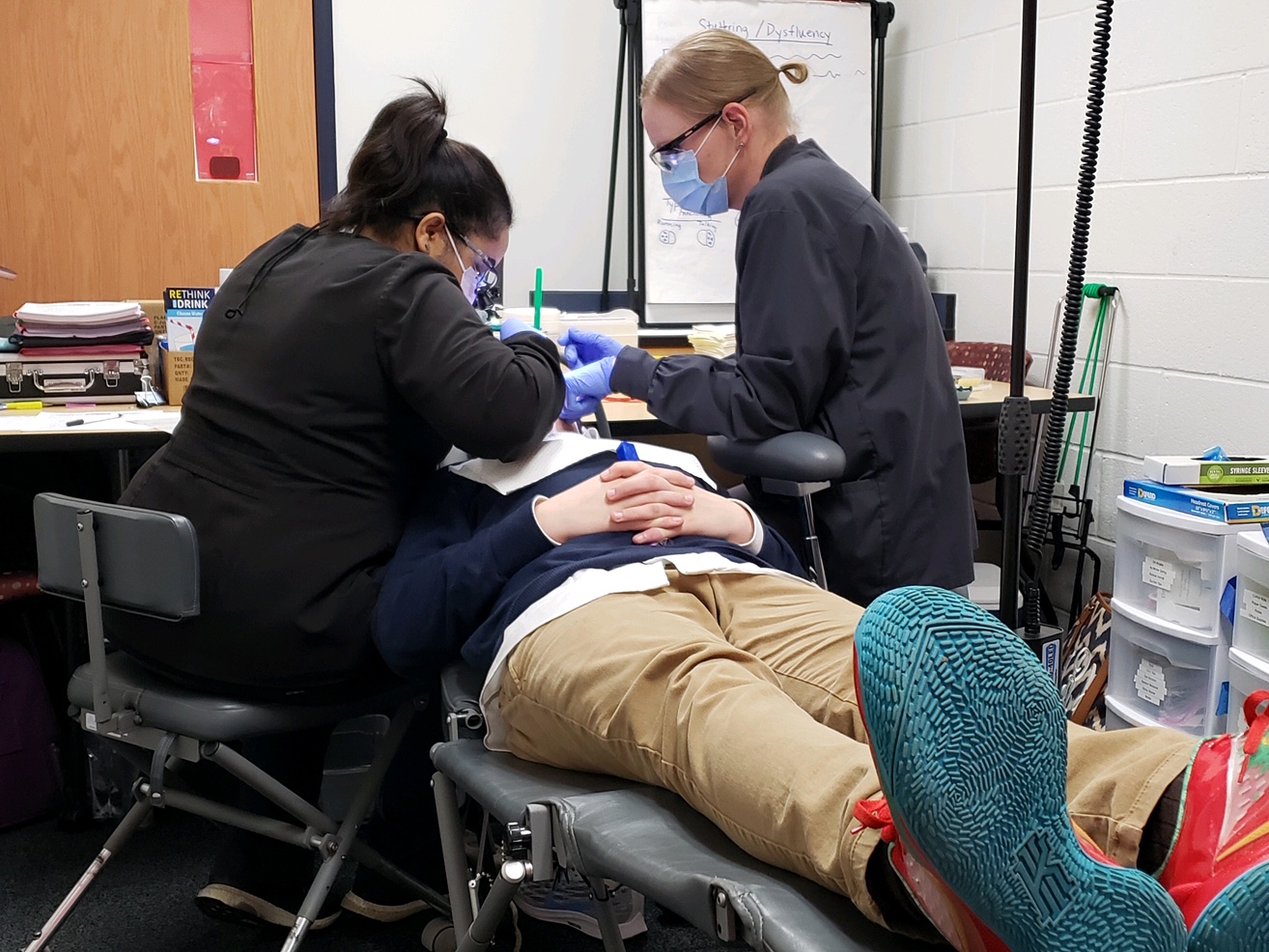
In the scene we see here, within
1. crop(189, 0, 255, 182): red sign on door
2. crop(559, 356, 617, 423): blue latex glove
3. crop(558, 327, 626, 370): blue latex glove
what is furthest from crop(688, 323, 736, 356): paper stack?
crop(189, 0, 255, 182): red sign on door

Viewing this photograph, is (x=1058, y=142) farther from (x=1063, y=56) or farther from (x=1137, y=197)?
(x=1137, y=197)

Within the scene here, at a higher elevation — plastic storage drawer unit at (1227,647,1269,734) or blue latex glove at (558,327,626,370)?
blue latex glove at (558,327,626,370)

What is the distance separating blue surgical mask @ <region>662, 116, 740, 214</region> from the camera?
188cm

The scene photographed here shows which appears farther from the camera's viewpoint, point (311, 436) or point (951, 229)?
point (951, 229)

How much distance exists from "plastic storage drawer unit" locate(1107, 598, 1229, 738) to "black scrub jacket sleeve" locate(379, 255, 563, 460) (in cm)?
137

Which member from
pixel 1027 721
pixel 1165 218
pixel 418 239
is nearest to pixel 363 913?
pixel 418 239

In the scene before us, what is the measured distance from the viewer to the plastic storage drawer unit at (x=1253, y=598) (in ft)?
6.21

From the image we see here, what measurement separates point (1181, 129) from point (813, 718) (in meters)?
2.14

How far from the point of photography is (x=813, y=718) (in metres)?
1.05

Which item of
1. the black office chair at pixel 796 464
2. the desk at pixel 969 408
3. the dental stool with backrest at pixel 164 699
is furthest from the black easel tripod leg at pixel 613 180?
the dental stool with backrest at pixel 164 699

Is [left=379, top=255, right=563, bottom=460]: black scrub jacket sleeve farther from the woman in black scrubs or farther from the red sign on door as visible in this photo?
the red sign on door

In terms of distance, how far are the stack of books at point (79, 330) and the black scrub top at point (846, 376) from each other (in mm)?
1254

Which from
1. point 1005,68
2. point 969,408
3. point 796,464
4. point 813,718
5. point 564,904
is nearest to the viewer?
point 813,718

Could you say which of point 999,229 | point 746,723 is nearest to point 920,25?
point 999,229
